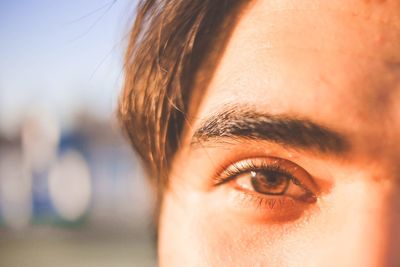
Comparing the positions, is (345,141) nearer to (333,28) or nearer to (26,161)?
(333,28)

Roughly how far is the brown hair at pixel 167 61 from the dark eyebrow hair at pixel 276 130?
0.63 ft

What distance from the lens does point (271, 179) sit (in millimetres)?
1128

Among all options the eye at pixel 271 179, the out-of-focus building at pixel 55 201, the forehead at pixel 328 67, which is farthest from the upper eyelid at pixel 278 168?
the out-of-focus building at pixel 55 201

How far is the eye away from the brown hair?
0.22m

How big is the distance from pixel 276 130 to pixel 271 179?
0.53ft

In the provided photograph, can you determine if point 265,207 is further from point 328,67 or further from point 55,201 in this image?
point 55,201

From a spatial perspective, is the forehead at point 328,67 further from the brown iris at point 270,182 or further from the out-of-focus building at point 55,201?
the out-of-focus building at point 55,201

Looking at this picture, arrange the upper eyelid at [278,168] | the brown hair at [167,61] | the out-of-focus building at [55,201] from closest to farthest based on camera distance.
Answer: the upper eyelid at [278,168] → the brown hair at [167,61] → the out-of-focus building at [55,201]

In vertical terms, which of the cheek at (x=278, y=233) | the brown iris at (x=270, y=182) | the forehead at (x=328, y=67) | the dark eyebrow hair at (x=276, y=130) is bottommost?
the cheek at (x=278, y=233)

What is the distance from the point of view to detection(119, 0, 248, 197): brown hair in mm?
1250

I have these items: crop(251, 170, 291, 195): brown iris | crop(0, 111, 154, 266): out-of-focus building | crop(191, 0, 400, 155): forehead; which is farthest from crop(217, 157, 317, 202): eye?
crop(0, 111, 154, 266): out-of-focus building

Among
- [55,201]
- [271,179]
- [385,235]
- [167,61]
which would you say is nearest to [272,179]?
[271,179]

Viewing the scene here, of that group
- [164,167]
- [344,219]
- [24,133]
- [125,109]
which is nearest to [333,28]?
[344,219]

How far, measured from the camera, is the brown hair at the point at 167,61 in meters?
1.25
